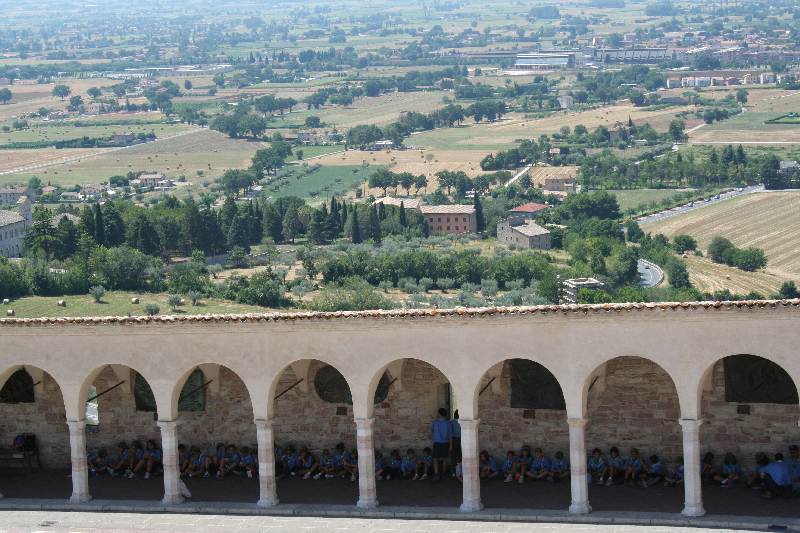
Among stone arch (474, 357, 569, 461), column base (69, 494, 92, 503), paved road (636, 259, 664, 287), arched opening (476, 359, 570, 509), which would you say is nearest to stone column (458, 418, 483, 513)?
arched opening (476, 359, 570, 509)

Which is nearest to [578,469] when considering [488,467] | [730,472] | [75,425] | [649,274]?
[488,467]

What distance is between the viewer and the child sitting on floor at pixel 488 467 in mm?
27281

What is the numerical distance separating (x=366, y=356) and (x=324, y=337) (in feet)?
2.20

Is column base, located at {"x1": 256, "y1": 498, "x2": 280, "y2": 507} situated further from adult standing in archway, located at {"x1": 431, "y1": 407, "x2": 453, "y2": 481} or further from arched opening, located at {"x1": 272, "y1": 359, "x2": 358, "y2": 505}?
adult standing in archway, located at {"x1": 431, "y1": 407, "x2": 453, "y2": 481}

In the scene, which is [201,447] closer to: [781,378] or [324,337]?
[324,337]

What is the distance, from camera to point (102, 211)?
121062 millimetres

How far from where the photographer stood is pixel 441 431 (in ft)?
90.2

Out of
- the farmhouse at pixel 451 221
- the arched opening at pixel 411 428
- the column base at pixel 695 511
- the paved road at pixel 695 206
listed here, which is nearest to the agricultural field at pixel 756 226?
the paved road at pixel 695 206

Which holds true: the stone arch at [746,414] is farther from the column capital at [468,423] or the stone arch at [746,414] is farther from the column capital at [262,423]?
the column capital at [262,423]

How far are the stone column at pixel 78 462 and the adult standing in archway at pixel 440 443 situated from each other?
522 cm

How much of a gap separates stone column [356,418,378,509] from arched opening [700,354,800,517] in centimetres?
471

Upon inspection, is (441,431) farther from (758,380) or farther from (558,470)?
(758,380)

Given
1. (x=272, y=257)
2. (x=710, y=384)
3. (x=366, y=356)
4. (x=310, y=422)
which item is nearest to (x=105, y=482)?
(x=310, y=422)

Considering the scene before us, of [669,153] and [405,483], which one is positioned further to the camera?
[669,153]
